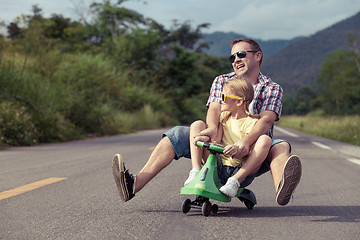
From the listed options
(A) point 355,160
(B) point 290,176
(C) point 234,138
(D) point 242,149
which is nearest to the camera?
(B) point 290,176

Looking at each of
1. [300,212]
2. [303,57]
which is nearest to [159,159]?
[300,212]

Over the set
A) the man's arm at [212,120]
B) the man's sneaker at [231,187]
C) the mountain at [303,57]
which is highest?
the mountain at [303,57]

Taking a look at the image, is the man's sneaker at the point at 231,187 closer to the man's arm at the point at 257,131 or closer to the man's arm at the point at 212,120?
the man's arm at the point at 257,131

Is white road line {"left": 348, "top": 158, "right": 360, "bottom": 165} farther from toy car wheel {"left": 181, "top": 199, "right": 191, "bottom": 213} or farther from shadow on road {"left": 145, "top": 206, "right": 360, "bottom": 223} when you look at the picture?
toy car wheel {"left": 181, "top": 199, "right": 191, "bottom": 213}

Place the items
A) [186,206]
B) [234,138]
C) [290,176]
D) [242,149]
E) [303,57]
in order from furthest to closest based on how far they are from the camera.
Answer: [303,57] → [234,138] → [186,206] → [242,149] → [290,176]

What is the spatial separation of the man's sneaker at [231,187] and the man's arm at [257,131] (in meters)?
0.18

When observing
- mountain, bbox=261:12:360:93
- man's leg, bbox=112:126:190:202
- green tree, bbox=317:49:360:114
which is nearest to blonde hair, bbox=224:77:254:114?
man's leg, bbox=112:126:190:202

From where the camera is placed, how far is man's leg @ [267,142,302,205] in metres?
3.66

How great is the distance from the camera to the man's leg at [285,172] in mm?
3664

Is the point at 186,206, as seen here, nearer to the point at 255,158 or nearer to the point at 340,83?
the point at 255,158

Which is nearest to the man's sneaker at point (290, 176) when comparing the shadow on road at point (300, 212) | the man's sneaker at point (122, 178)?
the shadow on road at point (300, 212)

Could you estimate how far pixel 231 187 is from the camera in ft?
12.3

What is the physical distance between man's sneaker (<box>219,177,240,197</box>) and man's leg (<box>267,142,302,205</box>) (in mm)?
300

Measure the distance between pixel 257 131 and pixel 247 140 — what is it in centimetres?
13
